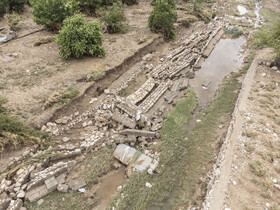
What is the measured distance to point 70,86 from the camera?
41.2 feet

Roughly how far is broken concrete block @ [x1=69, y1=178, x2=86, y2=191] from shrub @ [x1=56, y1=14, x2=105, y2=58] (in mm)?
10127

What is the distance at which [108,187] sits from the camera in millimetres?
8602

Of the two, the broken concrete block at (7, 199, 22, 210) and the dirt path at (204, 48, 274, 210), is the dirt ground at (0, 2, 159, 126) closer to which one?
the broken concrete block at (7, 199, 22, 210)

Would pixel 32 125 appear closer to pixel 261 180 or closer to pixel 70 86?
pixel 70 86

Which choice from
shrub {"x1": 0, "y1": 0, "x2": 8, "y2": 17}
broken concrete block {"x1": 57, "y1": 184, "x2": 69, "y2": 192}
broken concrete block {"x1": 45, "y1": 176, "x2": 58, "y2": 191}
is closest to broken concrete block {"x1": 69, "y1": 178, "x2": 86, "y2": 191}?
broken concrete block {"x1": 57, "y1": 184, "x2": 69, "y2": 192}

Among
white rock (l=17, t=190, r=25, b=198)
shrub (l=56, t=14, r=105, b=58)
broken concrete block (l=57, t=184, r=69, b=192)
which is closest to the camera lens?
white rock (l=17, t=190, r=25, b=198)

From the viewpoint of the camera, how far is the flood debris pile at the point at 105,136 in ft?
25.8

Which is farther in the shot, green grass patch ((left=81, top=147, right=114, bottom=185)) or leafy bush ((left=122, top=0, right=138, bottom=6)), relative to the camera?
leafy bush ((left=122, top=0, right=138, bottom=6))

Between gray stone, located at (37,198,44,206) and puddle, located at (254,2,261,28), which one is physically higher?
puddle, located at (254,2,261,28)

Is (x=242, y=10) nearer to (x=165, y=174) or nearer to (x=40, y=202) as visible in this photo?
(x=165, y=174)

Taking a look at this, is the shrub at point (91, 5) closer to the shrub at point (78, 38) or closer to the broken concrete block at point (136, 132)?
the shrub at point (78, 38)

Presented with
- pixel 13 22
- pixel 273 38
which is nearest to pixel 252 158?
pixel 273 38

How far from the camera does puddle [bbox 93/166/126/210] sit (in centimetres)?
800

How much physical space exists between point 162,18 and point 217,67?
321 inches
